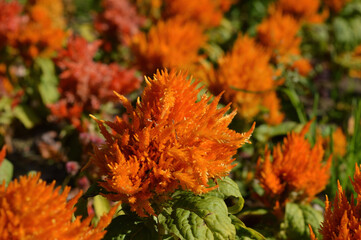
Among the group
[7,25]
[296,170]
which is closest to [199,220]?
[296,170]

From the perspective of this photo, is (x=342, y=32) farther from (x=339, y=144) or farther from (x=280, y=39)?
(x=339, y=144)

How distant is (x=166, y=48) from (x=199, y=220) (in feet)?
5.88

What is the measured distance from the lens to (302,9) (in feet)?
13.0

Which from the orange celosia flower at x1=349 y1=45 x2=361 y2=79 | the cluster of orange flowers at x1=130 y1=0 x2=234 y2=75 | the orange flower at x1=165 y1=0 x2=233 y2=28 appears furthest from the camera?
the orange celosia flower at x1=349 y1=45 x2=361 y2=79

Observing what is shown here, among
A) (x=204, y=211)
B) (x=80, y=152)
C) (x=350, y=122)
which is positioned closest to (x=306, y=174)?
(x=204, y=211)

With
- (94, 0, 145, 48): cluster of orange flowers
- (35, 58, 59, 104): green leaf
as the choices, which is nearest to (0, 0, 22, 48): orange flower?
(35, 58, 59, 104): green leaf

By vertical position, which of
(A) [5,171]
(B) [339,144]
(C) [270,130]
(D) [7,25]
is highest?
(D) [7,25]

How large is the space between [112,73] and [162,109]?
1.55 meters

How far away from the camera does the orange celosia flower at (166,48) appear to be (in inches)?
113

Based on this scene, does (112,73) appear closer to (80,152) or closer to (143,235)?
(80,152)

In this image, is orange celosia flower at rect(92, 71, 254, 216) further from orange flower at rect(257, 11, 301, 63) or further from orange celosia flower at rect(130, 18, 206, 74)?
orange flower at rect(257, 11, 301, 63)

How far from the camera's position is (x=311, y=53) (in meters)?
4.78

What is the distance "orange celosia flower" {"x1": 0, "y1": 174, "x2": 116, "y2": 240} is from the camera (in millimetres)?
1035

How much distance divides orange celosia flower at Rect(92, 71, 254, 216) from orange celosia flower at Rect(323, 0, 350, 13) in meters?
3.75
